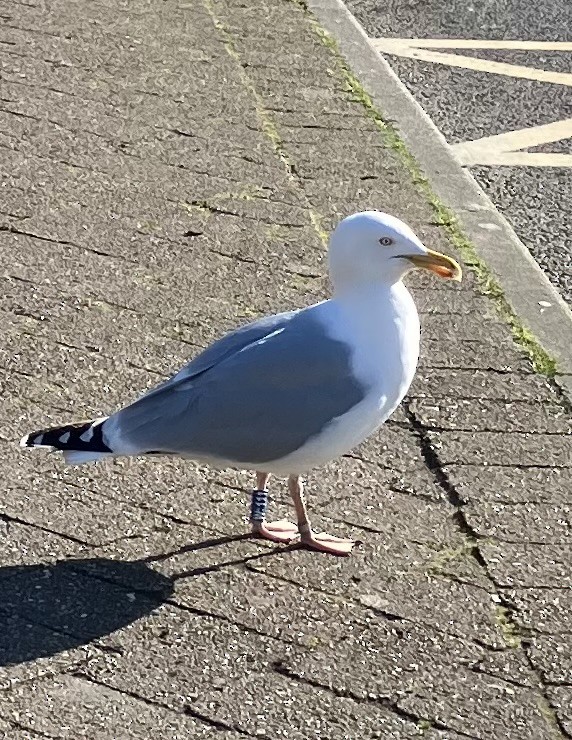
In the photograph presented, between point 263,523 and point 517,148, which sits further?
point 517,148

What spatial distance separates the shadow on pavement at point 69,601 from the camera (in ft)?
9.75

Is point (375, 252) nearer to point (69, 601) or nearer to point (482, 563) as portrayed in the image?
point (482, 563)

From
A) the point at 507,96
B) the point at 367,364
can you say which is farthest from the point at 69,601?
the point at 507,96

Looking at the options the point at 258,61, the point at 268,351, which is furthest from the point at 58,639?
the point at 258,61

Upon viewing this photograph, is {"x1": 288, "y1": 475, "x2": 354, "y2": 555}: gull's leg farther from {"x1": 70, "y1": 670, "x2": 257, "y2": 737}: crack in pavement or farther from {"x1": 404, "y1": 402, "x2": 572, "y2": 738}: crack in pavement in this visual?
{"x1": 70, "y1": 670, "x2": 257, "y2": 737}: crack in pavement

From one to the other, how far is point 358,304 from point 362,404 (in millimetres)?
232

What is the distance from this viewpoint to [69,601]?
10.2ft

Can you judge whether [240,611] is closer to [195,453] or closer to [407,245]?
[195,453]

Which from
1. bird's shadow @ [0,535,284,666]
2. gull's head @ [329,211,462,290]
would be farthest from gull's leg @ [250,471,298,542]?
gull's head @ [329,211,462,290]

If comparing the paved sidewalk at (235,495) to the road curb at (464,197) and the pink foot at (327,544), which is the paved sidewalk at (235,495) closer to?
the pink foot at (327,544)

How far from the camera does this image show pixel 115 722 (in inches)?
109

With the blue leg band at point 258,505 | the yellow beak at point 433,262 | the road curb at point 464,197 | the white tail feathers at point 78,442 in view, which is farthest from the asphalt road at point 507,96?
the white tail feathers at point 78,442

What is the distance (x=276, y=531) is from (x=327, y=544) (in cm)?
14

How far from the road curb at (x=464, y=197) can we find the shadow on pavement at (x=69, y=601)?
59.3 inches
